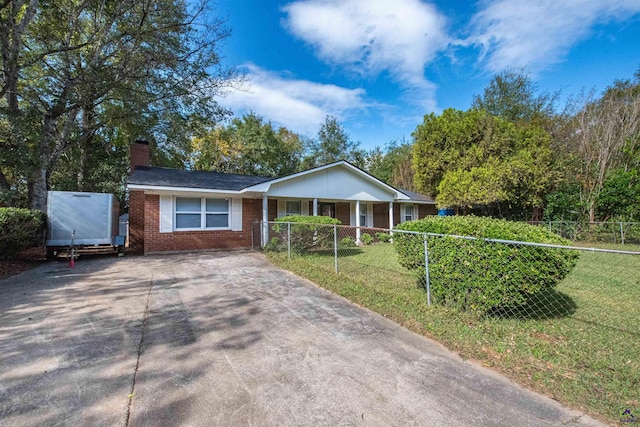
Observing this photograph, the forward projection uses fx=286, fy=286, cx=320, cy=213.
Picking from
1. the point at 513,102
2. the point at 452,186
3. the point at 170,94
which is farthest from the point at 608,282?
the point at 513,102

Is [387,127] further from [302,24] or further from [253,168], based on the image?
[302,24]

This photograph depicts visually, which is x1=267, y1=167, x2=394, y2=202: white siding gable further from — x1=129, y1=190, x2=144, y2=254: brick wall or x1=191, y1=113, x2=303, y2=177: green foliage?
x1=191, y1=113, x2=303, y2=177: green foliage

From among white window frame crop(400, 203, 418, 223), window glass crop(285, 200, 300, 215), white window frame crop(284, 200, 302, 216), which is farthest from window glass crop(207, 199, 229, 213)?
white window frame crop(400, 203, 418, 223)

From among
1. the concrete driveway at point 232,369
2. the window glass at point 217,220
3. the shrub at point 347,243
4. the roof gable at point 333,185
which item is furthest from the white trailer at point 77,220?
the shrub at point 347,243

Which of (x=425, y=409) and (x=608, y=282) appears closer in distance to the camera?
(x=425, y=409)

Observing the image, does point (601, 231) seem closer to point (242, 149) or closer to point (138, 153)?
point (138, 153)

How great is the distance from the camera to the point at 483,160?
14578 millimetres

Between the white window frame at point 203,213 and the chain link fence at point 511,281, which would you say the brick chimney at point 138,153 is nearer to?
the white window frame at point 203,213

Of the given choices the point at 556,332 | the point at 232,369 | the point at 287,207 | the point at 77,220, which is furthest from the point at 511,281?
the point at 77,220

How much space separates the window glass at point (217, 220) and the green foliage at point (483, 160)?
36.7 ft

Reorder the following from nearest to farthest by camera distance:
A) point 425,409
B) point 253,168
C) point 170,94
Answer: point 425,409 → point 170,94 → point 253,168

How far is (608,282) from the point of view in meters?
6.06

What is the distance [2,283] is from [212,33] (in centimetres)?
980

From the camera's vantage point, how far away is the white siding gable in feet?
39.0
